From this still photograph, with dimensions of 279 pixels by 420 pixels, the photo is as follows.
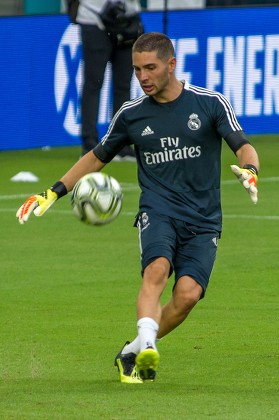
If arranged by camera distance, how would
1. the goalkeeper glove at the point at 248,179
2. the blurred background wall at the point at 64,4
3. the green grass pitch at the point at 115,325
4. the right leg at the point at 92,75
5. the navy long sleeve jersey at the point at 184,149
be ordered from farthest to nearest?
the blurred background wall at the point at 64,4 < the right leg at the point at 92,75 < the navy long sleeve jersey at the point at 184,149 < the goalkeeper glove at the point at 248,179 < the green grass pitch at the point at 115,325

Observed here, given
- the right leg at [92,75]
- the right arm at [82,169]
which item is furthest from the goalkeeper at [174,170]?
the right leg at [92,75]

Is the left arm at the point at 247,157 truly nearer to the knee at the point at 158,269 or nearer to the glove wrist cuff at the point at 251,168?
the glove wrist cuff at the point at 251,168

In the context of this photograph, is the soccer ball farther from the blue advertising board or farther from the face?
the blue advertising board

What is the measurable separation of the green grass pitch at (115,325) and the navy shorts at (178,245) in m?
0.65

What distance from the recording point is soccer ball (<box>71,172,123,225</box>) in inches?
326

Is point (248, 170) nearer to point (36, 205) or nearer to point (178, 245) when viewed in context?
point (178, 245)

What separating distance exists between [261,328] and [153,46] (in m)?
2.51

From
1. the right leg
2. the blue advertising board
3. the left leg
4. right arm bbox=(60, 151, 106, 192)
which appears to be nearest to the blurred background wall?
the blue advertising board

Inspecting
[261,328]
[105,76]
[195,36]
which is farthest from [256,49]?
[261,328]

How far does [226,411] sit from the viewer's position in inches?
291

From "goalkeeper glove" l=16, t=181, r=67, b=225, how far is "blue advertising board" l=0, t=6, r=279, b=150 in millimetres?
10330

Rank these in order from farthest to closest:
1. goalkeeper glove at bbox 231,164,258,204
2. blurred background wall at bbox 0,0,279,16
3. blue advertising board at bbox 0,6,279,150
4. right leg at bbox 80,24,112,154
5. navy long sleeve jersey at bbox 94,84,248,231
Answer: blurred background wall at bbox 0,0,279,16, blue advertising board at bbox 0,6,279,150, right leg at bbox 80,24,112,154, navy long sleeve jersey at bbox 94,84,248,231, goalkeeper glove at bbox 231,164,258,204

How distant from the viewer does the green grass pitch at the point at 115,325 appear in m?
7.65

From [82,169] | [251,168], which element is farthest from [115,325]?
[251,168]
